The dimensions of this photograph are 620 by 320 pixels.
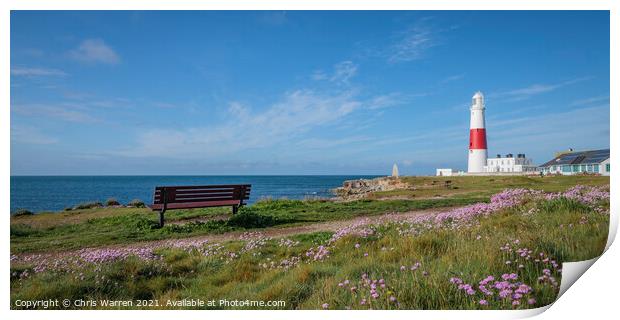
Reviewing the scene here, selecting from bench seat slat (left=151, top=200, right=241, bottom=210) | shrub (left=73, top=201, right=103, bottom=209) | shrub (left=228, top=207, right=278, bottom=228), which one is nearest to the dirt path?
shrub (left=228, top=207, right=278, bottom=228)

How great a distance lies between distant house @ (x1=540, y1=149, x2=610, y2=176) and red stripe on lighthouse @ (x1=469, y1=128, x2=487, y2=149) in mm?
929

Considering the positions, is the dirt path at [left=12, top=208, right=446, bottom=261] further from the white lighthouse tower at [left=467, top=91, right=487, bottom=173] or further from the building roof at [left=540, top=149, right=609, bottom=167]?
the building roof at [left=540, top=149, right=609, bottom=167]

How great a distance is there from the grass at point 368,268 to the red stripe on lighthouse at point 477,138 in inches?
47.2

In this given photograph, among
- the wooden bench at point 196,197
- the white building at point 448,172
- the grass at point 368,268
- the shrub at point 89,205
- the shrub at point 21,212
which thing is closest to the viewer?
the grass at point 368,268

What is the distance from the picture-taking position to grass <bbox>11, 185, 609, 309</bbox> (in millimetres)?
3619

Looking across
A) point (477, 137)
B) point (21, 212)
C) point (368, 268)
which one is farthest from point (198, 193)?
point (477, 137)

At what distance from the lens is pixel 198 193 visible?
26.4ft

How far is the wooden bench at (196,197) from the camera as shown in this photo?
772 centimetres

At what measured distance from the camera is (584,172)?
526 cm

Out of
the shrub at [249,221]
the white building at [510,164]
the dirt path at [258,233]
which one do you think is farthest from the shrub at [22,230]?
the white building at [510,164]

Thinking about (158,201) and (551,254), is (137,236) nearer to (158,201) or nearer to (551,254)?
(158,201)

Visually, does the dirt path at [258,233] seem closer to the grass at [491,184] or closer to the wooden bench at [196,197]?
the wooden bench at [196,197]

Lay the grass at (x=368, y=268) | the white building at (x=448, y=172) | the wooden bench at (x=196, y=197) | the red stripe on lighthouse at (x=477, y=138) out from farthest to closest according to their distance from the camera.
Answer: the wooden bench at (x=196, y=197)
the white building at (x=448, y=172)
the red stripe on lighthouse at (x=477, y=138)
the grass at (x=368, y=268)
